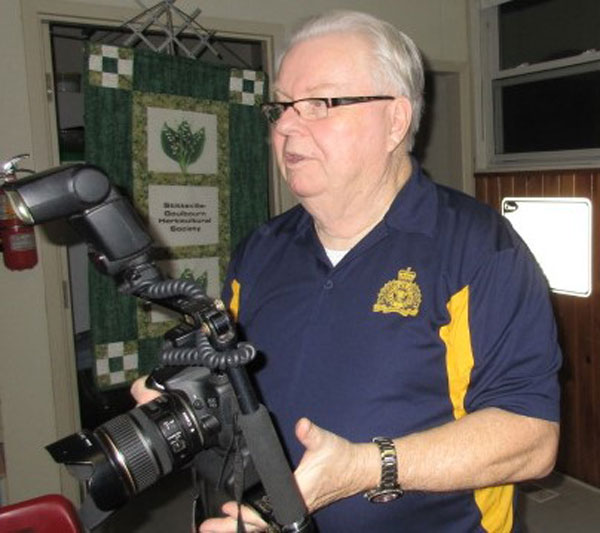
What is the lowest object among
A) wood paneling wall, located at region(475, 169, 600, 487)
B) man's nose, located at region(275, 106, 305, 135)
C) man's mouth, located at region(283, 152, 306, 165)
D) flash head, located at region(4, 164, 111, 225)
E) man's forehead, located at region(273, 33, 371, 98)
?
wood paneling wall, located at region(475, 169, 600, 487)

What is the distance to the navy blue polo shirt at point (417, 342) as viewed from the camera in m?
0.94

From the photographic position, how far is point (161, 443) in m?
0.82

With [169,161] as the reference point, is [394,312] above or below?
below

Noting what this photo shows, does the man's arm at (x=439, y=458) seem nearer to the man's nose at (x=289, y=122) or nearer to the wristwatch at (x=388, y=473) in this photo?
the wristwatch at (x=388, y=473)

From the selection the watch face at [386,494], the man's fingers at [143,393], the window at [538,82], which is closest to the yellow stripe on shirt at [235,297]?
the man's fingers at [143,393]

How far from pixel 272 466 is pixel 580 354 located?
2.64 m

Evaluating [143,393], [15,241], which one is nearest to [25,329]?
[15,241]

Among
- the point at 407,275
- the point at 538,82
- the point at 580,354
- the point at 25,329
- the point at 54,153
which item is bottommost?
the point at 580,354

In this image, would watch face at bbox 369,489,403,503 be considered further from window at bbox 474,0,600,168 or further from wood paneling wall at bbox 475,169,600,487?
window at bbox 474,0,600,168

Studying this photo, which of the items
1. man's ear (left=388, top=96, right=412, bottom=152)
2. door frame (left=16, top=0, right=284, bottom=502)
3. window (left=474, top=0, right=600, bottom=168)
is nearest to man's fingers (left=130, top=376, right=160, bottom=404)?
man's ear (left=388, top=96, right=412, bottom=152)

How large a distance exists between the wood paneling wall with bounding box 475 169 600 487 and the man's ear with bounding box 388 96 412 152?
2023mm

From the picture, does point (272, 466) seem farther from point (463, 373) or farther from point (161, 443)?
point (463, 373)

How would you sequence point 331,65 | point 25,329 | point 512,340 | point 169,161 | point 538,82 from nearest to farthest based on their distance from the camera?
point 512,340 → point 331,65 → point 25,329 → point 169,161 → point 538,82

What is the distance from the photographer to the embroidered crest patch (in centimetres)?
101
